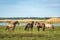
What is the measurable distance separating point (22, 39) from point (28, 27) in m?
11.4

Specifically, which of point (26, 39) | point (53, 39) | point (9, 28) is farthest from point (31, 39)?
point (9, 28)

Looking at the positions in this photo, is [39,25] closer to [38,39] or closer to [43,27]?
[43,27]

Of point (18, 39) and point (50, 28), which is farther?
point (50, 28)

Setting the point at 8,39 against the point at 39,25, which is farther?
the point at 39,25

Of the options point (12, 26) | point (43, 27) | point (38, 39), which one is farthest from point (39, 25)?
point (38, 39)

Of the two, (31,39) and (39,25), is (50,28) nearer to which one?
(39,25)

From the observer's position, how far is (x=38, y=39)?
21.0m

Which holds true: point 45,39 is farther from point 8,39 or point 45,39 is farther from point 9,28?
point 9,28

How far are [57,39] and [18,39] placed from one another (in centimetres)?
366

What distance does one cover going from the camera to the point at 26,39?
2105 cm

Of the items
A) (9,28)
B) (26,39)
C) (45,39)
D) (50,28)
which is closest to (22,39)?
(26,39)

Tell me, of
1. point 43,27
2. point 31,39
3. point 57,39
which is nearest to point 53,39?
point 57,39

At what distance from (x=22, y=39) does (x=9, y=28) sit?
10.7m

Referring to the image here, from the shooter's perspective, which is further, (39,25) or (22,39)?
(39,25)
